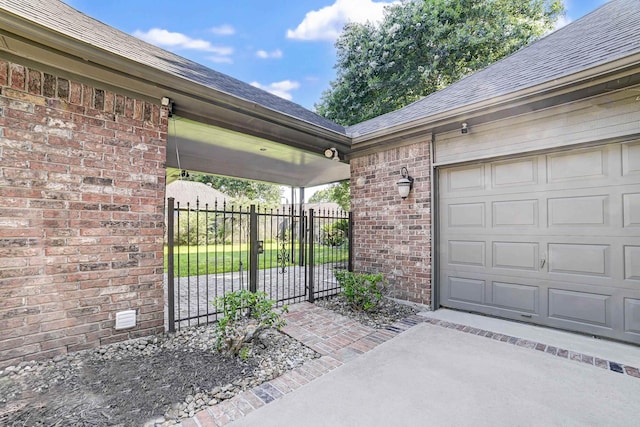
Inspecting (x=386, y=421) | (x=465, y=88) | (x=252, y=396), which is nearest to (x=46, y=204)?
(x=252, y=396)

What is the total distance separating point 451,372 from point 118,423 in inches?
104

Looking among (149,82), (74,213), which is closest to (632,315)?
(149,82)

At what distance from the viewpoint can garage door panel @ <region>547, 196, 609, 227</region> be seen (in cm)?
318

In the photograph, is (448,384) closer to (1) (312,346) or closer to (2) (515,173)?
(1) (312,346)

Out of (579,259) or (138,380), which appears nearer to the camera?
(138,380)

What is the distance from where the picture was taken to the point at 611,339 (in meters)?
3.12

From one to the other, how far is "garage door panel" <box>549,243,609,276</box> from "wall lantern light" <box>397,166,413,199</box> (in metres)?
1.96

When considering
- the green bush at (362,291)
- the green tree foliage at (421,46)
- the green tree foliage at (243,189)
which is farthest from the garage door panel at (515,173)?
the green tree foliage at (243,189)

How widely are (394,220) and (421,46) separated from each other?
413 inches

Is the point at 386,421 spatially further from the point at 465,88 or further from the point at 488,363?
the point at 465,88

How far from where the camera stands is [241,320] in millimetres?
3277

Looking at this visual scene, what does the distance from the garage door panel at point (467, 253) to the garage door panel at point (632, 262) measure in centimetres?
139

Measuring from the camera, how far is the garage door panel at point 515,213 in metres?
3.63

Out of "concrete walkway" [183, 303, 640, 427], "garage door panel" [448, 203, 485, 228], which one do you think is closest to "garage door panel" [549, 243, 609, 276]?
"concrete walkway" [183, 303, 640, 427]
